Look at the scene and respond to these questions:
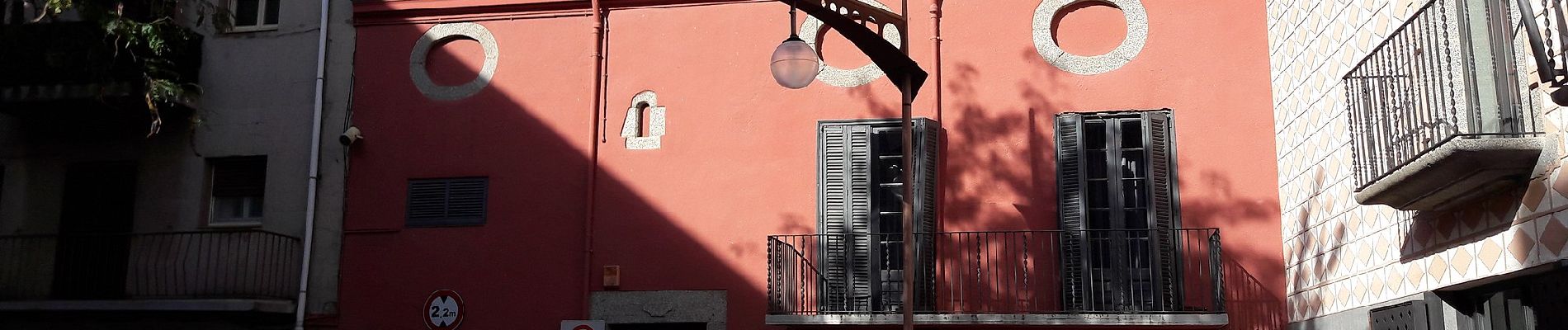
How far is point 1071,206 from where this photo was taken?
12469 millimetres

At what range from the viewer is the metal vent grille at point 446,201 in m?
13.8

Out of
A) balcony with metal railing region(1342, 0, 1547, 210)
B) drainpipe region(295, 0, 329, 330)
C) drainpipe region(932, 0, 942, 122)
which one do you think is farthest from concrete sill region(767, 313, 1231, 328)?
drainpipe region(295, 0, 329, 330)

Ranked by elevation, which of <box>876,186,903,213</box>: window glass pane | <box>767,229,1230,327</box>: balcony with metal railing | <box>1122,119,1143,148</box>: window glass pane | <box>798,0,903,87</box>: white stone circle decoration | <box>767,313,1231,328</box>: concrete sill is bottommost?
<box>767,313,1231,328</box>: concrete sill

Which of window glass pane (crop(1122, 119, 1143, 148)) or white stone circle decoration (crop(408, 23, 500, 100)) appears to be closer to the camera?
window glass pane (crop(1122, 119, 1143, 148))

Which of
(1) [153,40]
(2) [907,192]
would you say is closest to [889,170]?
(2) [907,192]

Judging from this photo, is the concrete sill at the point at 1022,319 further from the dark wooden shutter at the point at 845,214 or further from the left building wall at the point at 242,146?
the left building wall at the point at 242,146

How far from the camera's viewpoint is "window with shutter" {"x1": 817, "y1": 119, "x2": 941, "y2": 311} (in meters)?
12.5

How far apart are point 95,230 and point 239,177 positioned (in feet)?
5.54

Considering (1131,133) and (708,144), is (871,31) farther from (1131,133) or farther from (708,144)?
(708,144)

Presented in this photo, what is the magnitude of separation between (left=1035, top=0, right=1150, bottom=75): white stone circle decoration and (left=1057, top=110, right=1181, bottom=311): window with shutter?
481mm

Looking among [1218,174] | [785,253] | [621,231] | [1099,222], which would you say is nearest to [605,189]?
[621,231]

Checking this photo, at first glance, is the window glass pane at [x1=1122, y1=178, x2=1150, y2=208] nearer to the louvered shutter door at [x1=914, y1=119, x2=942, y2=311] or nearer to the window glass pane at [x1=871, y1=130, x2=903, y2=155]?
the louvered shutter door at [x1=914, y1=119, x2=942, y2=311]

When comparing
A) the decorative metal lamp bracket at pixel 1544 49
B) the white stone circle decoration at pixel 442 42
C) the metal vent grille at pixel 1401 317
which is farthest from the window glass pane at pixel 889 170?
the decorative metal lamp bracket at pixel 1544 49

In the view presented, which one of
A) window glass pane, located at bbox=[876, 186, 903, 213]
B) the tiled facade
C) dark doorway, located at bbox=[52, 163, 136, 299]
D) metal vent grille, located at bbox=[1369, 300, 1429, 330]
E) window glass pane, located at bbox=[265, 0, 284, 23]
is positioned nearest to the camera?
the tiled facade
